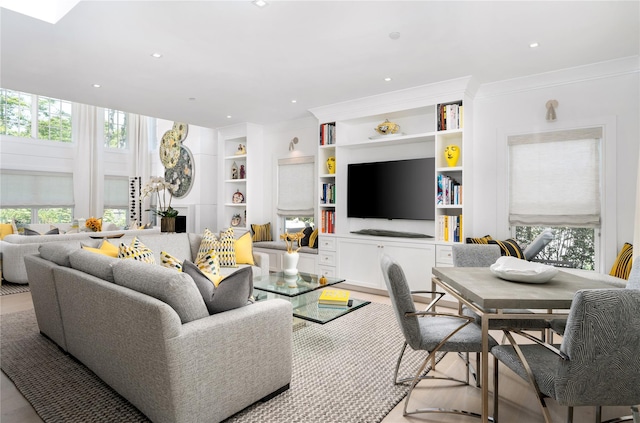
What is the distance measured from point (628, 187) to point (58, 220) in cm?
1021

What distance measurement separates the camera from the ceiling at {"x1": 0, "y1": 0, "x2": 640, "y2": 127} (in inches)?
100

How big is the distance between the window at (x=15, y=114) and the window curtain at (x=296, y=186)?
6.18 metres

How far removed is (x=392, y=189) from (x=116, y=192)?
775cm

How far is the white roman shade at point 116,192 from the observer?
9141mm

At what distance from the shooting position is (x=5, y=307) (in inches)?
154

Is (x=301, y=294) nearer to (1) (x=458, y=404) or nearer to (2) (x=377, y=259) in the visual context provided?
(1) (x=458, y=404)

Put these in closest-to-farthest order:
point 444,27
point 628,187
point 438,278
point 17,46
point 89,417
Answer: point 89,417 → point 438,278 → point 444,27 → point 17,46 → point 628,187

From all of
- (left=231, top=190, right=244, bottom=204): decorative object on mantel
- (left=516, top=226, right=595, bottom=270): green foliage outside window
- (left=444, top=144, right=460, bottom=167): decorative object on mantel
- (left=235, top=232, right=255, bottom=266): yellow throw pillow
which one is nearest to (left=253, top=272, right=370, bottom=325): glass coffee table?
(left=235, top=232, right=255, bottom=266): yellow throw pillow

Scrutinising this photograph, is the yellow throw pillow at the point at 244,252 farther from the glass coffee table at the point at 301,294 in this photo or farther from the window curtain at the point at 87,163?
the window curtain at the point at 87,163

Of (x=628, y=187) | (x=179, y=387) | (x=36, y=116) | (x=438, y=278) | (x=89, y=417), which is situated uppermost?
(x=36, y=116)

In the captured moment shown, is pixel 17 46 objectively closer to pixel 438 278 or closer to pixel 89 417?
pixel 89 417

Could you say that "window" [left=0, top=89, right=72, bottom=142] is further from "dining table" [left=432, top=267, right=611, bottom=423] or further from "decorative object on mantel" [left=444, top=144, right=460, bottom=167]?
"dining table" [left=432, top=267, right=611, bottom=423]

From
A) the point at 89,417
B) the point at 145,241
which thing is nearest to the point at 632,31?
the point at 89,417

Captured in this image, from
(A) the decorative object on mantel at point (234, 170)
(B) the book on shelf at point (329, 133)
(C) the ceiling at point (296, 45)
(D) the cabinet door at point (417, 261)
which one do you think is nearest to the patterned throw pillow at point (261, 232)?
(A) the decorative object on mantel at point (234, 170)
